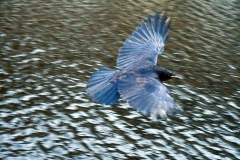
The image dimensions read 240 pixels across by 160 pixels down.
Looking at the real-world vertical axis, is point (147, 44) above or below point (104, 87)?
above

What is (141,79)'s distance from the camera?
8086 mm

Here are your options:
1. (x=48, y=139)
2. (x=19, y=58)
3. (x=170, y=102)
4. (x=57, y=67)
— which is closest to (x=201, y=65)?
(x=57, y=67)

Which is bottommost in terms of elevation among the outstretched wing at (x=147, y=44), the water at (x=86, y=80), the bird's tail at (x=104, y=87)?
the water at (x=86, y=80)

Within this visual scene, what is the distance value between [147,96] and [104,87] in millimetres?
989

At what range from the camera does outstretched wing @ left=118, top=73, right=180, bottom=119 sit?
22.8 feet

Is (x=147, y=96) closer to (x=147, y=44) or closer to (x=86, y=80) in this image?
(x=147, y=44)

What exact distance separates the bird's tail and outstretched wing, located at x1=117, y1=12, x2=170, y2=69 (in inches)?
30.9

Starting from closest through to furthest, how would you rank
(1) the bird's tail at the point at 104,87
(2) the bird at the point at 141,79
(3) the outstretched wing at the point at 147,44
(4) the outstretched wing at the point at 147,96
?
(4) the outstretched wing at the point at 147,96, (2) the bird at the point at 141,79, (1) the bird's tail at the point at 104,87, (3) the outstretched wing at the point at 147,44

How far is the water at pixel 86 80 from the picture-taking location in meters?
10.0

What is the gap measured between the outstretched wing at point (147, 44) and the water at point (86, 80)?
1955 mm

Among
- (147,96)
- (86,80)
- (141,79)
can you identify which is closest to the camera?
(147,96)

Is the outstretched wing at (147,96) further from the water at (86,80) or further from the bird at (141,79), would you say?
the water at (86,80)

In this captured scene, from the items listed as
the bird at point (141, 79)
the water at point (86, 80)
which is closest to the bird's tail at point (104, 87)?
the bird at point (141, 79)

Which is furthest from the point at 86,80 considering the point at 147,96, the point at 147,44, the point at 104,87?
the point at 147,96
